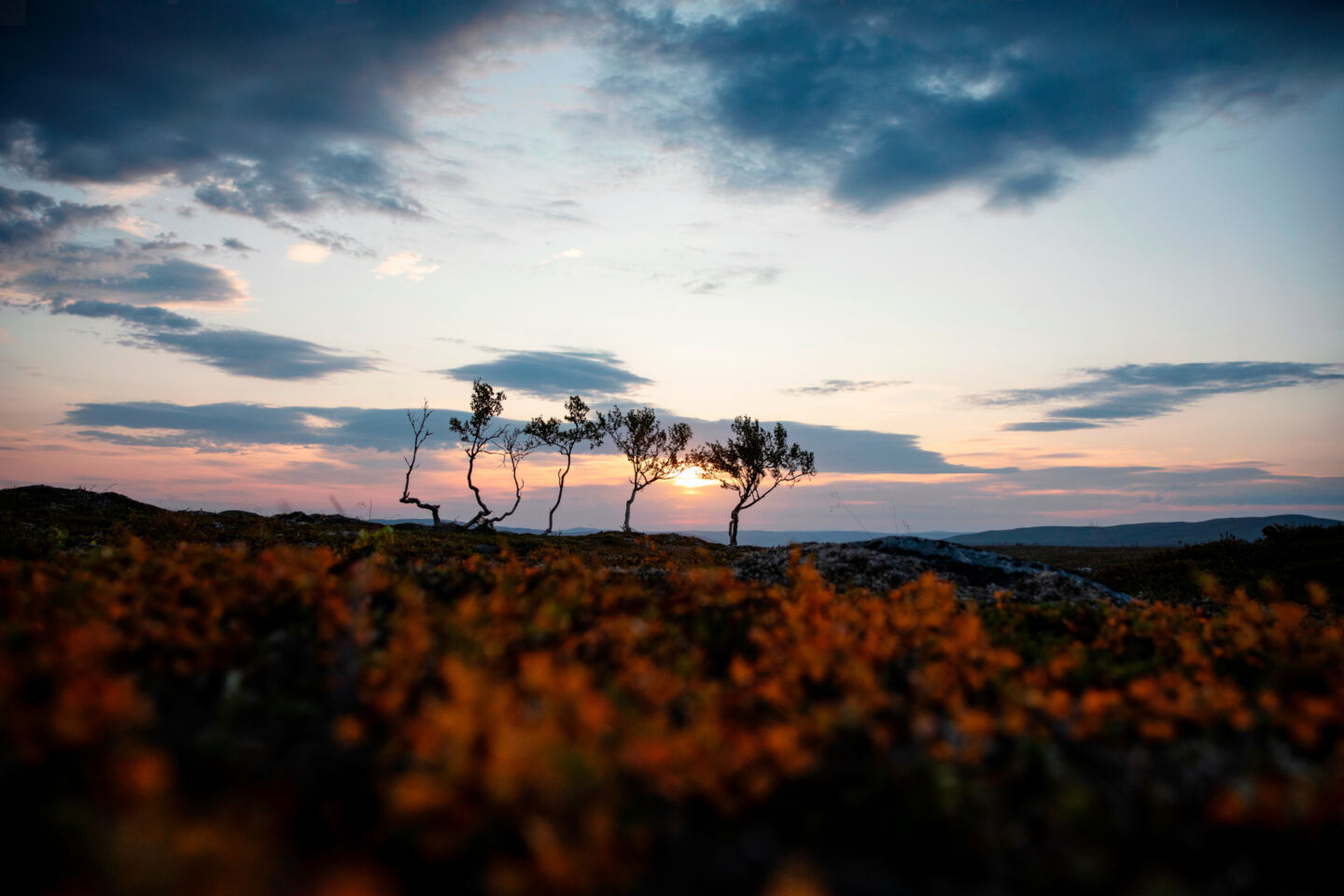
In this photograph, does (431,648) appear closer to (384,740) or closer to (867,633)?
(384,740)

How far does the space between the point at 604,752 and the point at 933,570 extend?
10.3m

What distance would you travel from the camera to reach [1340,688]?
445cm

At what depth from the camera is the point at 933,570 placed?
1186cm

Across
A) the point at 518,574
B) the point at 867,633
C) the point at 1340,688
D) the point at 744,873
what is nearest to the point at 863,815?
the point at 744,873

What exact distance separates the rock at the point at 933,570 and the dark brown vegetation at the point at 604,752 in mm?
5598

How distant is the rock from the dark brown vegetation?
5598 millimetres

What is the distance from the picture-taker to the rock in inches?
439

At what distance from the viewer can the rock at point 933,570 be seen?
11156 mm

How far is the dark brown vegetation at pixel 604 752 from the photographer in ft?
7.77

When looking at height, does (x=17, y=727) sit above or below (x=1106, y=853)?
above

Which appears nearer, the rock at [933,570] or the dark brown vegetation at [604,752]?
the dark brown vegetation at [604,752]

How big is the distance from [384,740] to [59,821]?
1241 millimetres

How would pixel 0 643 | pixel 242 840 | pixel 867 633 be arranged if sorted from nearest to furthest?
pixel 242 840 → pixel 0 643 → pixel 867 633

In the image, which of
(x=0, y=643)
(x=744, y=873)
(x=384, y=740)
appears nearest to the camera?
(x=744, y=873)
